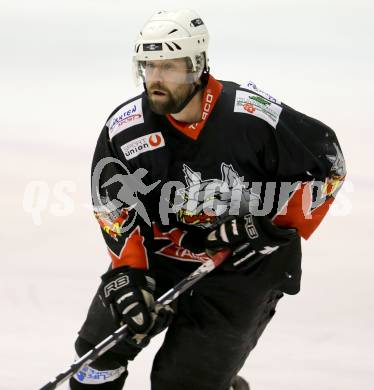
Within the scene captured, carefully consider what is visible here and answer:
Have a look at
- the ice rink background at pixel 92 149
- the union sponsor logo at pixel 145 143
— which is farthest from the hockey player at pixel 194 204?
the ice rink background at pixel 92 149

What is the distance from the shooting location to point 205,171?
3.67 m

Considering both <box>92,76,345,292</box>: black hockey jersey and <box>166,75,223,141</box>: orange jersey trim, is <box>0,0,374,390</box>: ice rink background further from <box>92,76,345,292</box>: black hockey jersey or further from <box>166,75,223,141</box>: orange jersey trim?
<box>166,75,223,141</box>: orange jersey trim

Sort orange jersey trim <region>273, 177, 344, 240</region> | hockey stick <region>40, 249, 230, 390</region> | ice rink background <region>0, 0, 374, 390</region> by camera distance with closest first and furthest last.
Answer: hockey stick <region>40, 249, 230, 390</region>, orange jersey trim <region>273, 177, 344, 240</region>, ice rink background <region>0, 0, 374, 390</region>

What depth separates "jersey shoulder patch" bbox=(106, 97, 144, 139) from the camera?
3652mm

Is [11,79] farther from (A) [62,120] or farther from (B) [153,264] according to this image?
(B) [153,264]

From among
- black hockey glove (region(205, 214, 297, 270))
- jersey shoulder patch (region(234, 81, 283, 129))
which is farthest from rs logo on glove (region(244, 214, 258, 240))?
jersey shoulder patch (region(234, 81, 283, 129))

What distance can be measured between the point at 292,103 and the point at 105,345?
328 cm

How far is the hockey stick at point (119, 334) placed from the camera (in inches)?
138

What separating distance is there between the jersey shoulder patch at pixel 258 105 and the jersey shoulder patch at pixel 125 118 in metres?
0.32

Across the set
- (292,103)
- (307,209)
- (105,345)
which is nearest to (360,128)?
(292,103)

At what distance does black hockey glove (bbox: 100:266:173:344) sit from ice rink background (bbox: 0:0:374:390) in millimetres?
643

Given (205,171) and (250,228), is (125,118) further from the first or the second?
(250,228)

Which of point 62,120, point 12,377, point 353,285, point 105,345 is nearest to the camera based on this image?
point 105,345

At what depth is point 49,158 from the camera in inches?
233
